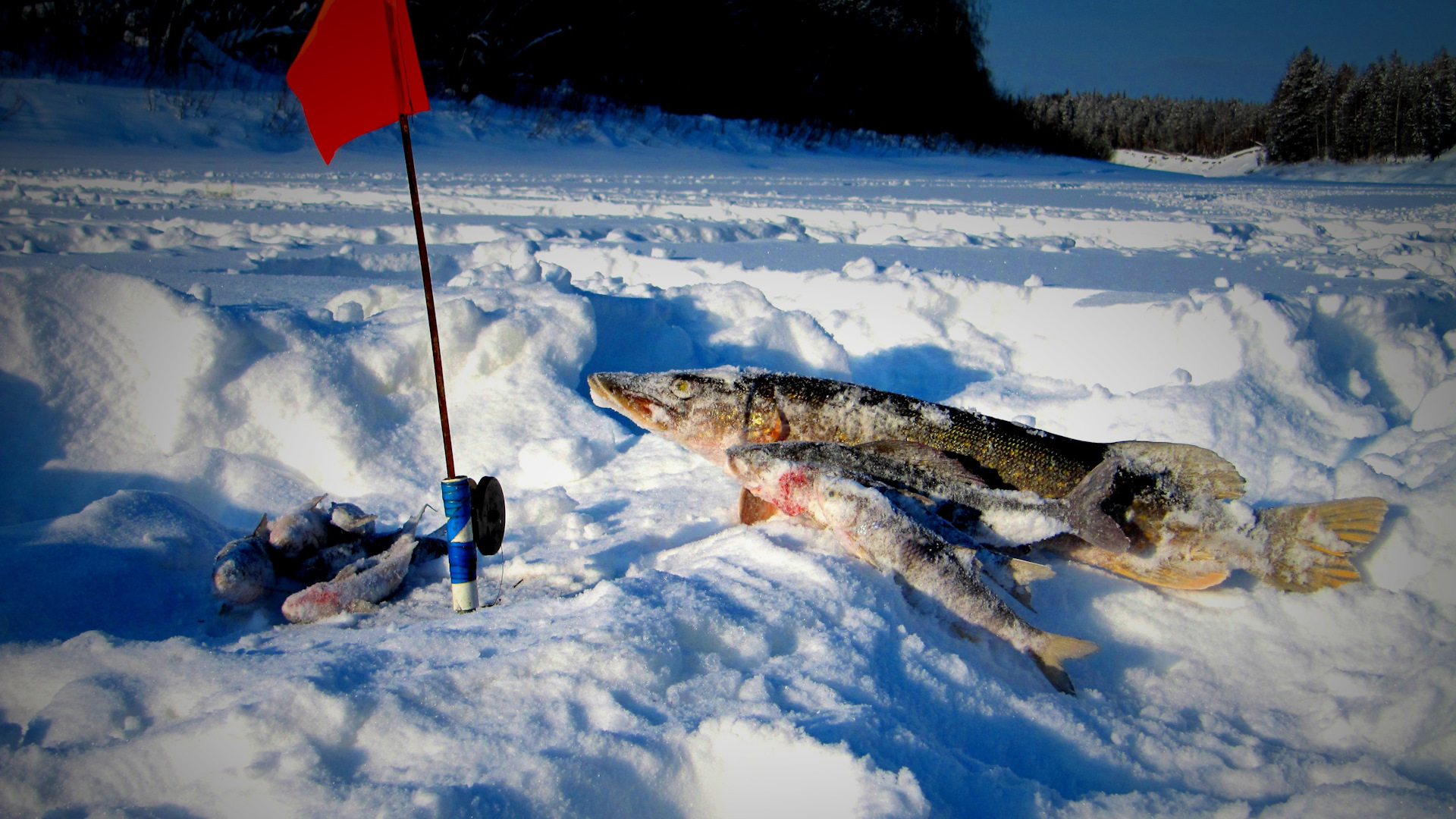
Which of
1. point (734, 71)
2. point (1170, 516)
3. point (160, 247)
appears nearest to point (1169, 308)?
point (1170, 516)

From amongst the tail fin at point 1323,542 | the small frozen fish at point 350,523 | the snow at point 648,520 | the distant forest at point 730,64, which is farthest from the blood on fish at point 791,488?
the distant forest at point 730,64

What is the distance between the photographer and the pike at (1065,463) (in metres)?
2.22

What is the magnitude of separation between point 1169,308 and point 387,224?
19.5 ft

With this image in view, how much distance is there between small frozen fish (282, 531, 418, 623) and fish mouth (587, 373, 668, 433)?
33.0 inches

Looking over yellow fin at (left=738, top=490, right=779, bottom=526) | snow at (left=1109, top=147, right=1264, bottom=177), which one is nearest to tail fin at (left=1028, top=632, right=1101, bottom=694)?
yellow fin at (left=738, top=490, right=779, bottom=526)

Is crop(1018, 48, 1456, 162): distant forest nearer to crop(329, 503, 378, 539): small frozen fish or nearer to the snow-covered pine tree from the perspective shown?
the snow-covered pine tree

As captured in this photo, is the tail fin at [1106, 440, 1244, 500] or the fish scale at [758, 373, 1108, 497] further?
the fish scale at [758, 373, 1108, 497]

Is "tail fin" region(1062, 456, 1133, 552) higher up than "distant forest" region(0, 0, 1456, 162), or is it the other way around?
"distant forest" region(0, 0, 1456, 162)

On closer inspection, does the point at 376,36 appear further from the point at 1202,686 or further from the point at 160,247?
the point at 160,247

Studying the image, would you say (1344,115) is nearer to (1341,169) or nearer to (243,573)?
(1341,169)

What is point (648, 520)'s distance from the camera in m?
2.78

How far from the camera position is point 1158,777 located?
1539mm

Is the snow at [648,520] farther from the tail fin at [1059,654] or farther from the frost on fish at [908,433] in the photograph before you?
the frost on fish at [908,433]

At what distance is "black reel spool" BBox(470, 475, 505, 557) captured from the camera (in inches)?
80.5
